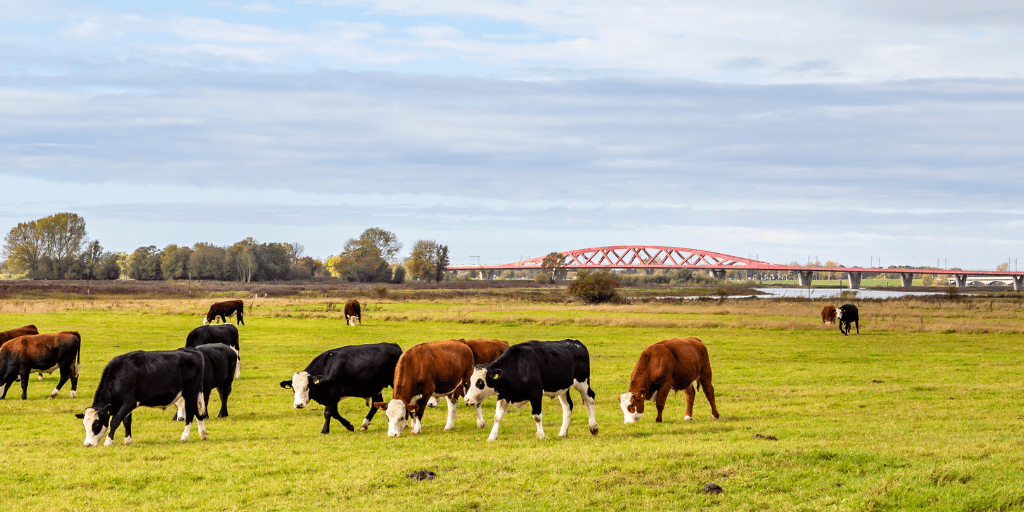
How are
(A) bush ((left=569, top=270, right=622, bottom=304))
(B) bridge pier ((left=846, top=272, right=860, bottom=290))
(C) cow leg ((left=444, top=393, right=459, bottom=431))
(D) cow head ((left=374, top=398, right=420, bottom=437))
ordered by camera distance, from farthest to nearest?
(B) bridge pier ((left=846, top=272, right=860, bottom=290)) → (A) bush ((left=569, top=270, right=622, bottom=304)) → (C) cow leg ((left=444, top=393, right=459, bottom=431)) → (D) cow head ((left=374, top=398, right=420, bottom=437))

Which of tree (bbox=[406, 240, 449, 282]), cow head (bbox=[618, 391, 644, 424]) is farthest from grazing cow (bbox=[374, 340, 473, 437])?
tree (bbox=[406, 240, 449, 282])

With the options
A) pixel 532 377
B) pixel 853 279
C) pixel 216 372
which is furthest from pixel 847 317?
pixel 853 279

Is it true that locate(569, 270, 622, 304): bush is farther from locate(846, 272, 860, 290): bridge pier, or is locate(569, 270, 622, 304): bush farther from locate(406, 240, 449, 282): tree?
locate(846, 272, 860, 290): bridge pier

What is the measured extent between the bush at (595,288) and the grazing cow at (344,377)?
2290 inches

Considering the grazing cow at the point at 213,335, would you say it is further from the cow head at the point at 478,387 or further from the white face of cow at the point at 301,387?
the cow head at the point at 478,387

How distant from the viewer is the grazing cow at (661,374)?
13812 mm

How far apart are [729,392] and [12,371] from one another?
55.1 feet

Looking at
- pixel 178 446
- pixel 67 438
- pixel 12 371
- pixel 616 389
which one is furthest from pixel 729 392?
pixel 12 371

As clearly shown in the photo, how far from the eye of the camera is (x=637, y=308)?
60.3 meters

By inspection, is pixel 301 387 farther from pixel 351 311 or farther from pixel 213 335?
pixel 351 311

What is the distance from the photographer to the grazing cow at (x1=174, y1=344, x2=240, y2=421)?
14.6m

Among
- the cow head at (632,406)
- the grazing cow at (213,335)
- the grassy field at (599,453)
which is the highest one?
the grazing cow at (213,335)

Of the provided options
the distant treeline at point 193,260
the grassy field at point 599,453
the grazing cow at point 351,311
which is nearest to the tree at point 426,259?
the distant treeline at point 193,260

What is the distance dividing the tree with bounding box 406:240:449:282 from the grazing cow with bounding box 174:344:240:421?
150849 mm
